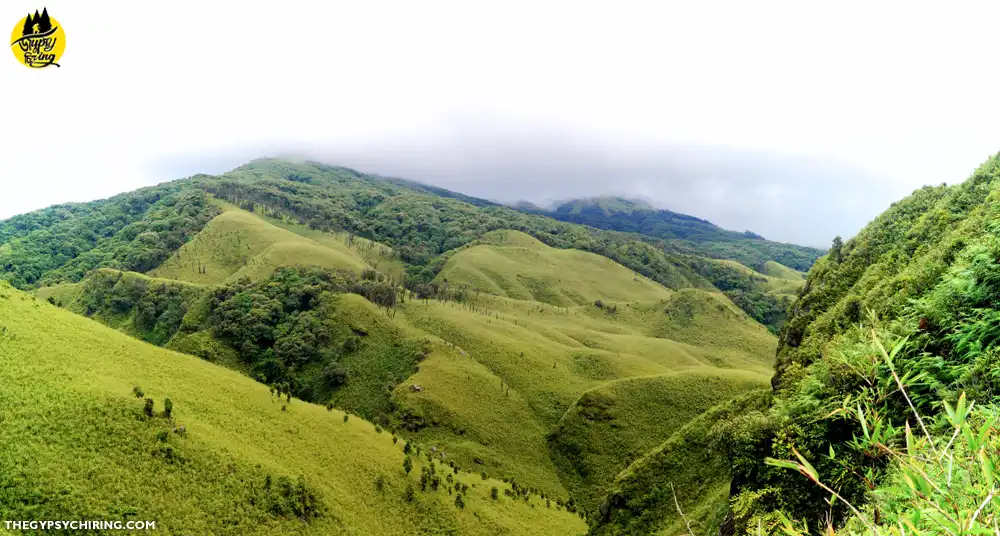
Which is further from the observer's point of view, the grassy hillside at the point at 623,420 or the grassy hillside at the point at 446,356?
the grassy hillside at the point at 446,356

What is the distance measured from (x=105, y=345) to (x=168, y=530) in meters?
29.2

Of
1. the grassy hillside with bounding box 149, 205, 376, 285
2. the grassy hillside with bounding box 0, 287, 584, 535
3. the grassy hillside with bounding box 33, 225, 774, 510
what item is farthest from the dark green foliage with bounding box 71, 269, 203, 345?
the grassy hillside with bounding box 0, 287, 584, 535

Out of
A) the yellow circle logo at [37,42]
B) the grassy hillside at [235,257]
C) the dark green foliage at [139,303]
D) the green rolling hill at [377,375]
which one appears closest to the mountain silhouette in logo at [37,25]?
the yellow circle logo at [37,42]

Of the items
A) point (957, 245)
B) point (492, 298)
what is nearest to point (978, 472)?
point (957, 245)

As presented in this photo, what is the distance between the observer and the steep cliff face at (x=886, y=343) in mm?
11008

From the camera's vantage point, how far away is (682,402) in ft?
283

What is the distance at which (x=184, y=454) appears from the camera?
1467 inches

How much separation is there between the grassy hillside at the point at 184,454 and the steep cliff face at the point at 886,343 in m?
36.1

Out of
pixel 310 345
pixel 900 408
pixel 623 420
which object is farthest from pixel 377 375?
pixel 900 408

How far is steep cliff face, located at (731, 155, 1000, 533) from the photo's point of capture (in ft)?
36.1

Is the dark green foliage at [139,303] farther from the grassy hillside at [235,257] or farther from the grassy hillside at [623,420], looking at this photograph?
the grassy hillside at [623,420]

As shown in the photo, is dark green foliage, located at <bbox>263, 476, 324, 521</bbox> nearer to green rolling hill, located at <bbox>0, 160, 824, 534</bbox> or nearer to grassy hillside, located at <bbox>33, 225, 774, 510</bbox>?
green rolling hill, located at <bbox>0, 160, 824, 534</bbox>

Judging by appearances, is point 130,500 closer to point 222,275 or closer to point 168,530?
point 168,530

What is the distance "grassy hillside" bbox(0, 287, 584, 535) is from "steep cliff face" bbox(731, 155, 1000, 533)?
36.1 metres
